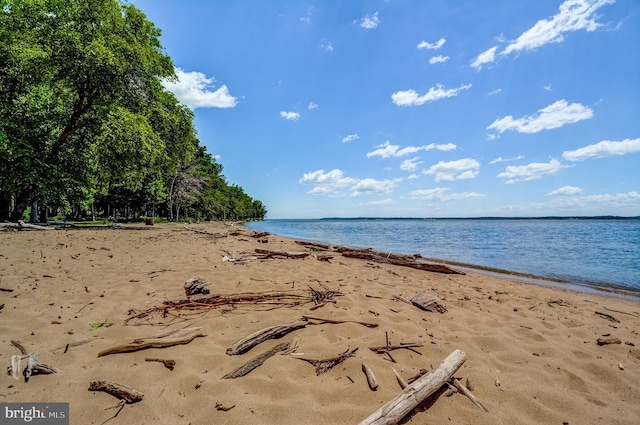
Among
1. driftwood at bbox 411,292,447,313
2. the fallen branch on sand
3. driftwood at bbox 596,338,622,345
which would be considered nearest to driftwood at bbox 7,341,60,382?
the fallen branch on sand

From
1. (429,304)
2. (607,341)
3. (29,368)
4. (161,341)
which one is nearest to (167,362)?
(161,341)

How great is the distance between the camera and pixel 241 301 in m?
5.12

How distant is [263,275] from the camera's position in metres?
7.33

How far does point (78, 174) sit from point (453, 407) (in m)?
23.7

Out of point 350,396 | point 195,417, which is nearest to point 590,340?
point 350,396

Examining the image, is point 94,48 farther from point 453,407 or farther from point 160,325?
point 453,407

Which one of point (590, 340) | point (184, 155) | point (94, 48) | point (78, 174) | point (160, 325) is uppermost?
point (94, 48)

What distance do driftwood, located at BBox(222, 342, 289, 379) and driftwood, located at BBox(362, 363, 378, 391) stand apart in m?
1.01

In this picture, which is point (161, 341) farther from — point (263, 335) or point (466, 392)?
point (466, 392)

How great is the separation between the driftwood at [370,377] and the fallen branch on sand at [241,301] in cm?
199

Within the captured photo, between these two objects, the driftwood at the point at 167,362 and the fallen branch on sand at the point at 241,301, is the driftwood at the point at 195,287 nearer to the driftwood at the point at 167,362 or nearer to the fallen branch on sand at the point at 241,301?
the fallen branch on sand at the point at 241,301

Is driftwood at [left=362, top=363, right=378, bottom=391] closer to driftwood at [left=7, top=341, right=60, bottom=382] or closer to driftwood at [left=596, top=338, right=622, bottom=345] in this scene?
driftwood at [left=7, top=341, right=60, bottom=382]

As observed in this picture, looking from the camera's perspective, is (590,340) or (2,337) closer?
Answer: (2,337)

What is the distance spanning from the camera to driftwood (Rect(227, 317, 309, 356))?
3375 mm
